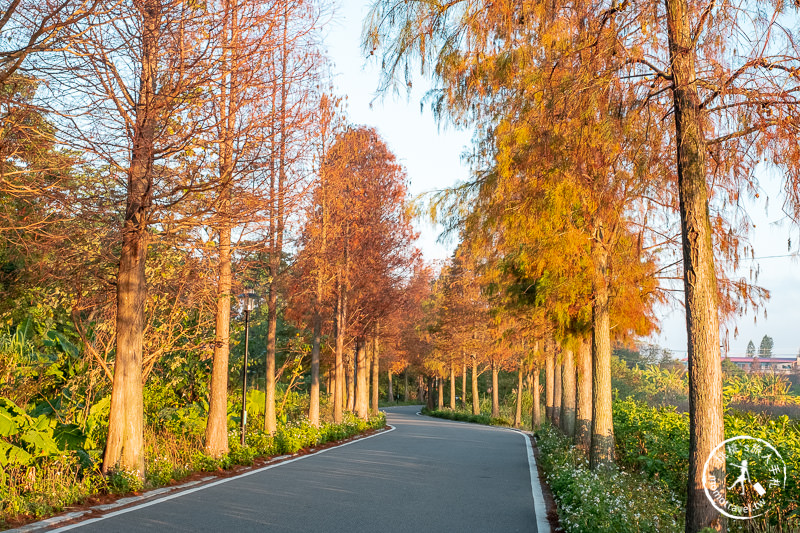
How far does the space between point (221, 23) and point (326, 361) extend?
27.5 metres

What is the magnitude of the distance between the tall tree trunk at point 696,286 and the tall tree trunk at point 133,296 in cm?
724

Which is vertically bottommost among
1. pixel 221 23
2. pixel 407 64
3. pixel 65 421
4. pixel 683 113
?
pixel 65 421

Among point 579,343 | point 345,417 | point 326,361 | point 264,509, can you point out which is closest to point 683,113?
point 264,509

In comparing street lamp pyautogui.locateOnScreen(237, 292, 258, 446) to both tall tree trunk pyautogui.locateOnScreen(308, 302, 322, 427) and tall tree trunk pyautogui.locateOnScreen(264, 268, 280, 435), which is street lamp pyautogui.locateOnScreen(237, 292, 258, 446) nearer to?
tall tree trunk pyautogui.locateOnScreen(264, 268, 280, 435)

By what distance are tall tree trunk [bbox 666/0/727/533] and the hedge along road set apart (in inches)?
109

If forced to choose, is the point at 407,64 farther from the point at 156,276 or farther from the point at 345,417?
the point at 345,417

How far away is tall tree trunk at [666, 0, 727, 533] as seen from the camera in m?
6.33

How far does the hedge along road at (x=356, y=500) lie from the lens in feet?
27.5

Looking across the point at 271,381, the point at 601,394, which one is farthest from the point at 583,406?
the point at 271,381

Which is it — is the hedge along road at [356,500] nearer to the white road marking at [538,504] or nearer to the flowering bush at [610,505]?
the white road marking at [538,504]

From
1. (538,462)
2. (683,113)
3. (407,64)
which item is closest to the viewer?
(683,113)

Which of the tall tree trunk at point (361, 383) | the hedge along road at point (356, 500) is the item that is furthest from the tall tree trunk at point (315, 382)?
the tall tree trunk at point (361, 383)

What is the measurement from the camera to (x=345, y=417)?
1079 inches

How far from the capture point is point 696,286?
649cm
